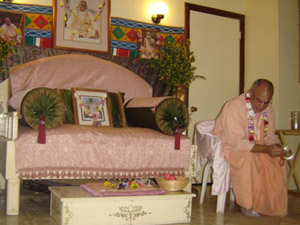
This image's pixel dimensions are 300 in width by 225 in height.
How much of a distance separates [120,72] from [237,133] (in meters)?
1.64

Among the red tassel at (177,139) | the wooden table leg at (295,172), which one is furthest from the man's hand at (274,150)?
the wooden table leg at (295,172)

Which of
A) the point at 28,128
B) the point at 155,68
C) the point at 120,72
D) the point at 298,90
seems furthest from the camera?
the point at 298,90

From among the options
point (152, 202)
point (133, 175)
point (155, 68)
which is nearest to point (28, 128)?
point (133, 175)

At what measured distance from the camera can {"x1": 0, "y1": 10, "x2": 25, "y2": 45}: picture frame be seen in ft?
14.0

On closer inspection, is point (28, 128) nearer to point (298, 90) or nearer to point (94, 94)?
point (94, 94)

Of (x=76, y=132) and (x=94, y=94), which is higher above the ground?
(x=94, y=94)

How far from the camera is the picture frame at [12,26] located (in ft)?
14.0

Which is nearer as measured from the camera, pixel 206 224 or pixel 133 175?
pixel 206 224

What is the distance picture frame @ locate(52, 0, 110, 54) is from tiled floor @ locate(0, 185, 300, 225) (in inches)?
66.7

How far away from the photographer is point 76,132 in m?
3.25

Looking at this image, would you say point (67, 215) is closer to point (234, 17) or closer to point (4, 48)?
point (4, 48)

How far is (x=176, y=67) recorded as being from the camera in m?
4.82

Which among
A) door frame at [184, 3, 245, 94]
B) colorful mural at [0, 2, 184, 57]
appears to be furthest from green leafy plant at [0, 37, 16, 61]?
door frame at [184, 3, 245, 94]

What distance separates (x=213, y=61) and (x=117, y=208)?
3.22 m
